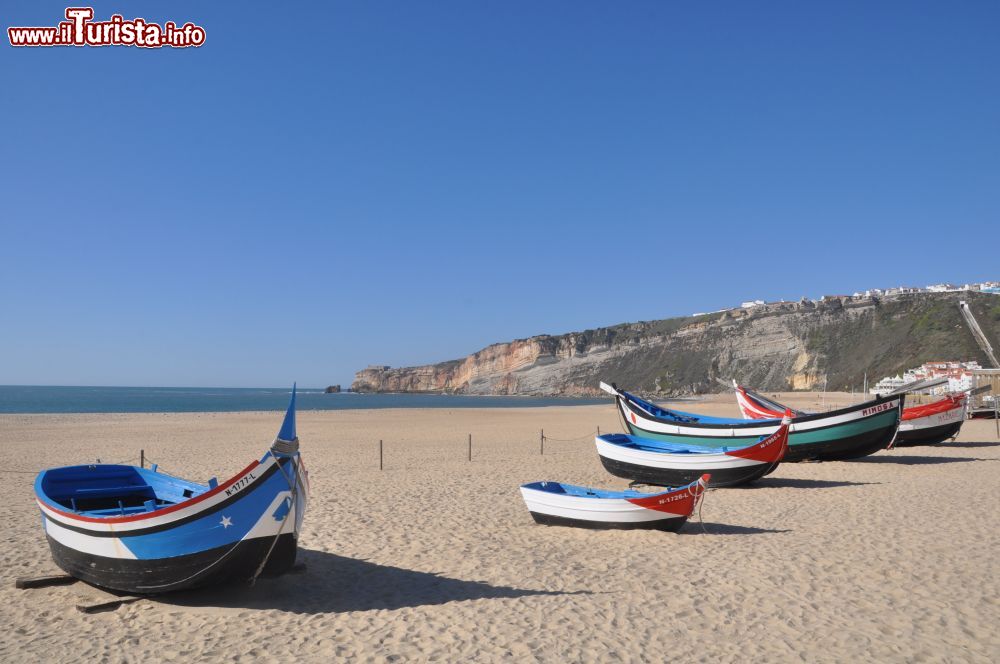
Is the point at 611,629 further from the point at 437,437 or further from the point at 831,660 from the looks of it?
the point at 437,437

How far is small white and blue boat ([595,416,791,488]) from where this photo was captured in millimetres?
13117

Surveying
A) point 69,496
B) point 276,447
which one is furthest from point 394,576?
point 69,496

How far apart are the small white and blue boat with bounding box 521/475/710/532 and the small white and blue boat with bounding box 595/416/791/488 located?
3337mm

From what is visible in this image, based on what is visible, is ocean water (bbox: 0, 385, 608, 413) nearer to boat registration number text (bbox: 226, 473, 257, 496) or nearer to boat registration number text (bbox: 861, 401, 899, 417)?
boat registration number text (bbox: 861, 401, 899, 417)

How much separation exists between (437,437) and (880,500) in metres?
18.3

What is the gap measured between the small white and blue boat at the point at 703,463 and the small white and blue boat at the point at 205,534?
847cm

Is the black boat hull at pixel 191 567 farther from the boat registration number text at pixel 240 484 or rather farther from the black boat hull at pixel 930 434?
the black boat hull at pixel 930 434

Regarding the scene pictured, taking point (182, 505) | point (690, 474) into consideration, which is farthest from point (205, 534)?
point (690, 474)

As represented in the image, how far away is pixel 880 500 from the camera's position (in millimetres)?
12398

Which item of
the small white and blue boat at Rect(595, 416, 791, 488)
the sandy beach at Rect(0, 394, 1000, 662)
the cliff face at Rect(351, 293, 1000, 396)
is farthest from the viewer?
the cliff face at Rect(351, 293, 1000, 396)

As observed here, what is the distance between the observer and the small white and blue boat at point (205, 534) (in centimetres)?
634

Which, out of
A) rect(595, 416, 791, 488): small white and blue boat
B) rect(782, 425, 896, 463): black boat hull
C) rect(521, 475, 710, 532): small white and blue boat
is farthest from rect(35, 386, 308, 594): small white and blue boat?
rect(782, 425, 896, 463): black boat hull

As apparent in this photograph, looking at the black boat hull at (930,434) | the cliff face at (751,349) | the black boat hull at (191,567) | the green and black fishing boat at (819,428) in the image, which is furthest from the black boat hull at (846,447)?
the cliff face at (751,349)

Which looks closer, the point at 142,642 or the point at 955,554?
the point at 142,642
